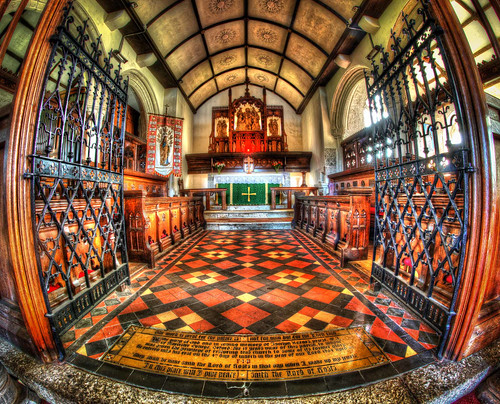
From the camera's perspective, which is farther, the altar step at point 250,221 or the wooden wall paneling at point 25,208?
the altar step at point 250,221

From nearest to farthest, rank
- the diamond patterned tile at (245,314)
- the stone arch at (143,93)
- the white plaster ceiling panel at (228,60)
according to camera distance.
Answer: the diamond patterned tile at (245,314)
the stone arch at (143,93)
the white plaster ceiling panel at (228,60)

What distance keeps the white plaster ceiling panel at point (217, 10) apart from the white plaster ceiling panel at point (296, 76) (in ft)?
9.63

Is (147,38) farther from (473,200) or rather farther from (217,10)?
(473,200)

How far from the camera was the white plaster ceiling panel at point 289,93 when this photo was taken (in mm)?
10961

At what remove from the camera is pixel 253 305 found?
6.78ft

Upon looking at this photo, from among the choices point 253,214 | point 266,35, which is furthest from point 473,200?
Result: point 266,35

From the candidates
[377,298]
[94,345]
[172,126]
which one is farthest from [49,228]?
[172,126]

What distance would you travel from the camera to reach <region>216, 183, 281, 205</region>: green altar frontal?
10.9 metres

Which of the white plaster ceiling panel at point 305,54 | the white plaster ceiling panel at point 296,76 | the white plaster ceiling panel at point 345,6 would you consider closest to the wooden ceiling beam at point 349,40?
the white plaster ceiling panel at point 345,6

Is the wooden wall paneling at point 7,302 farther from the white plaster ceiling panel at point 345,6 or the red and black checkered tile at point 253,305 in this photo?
the white plaster ceiling panel at point 345,6

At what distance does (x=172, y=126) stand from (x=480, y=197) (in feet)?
27.1

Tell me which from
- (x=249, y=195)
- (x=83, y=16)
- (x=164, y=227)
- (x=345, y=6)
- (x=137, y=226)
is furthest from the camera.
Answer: (x=249, y=195)

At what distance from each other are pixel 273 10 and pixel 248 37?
1.96m

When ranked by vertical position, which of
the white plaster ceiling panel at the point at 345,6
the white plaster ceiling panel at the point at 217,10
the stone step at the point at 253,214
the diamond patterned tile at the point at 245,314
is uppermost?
the white plaster ceiling panel at the point at 217,10
